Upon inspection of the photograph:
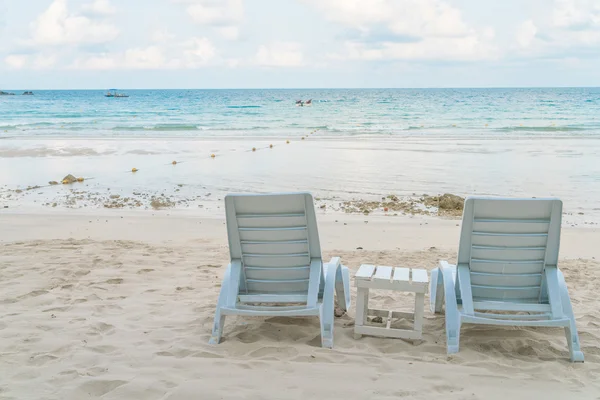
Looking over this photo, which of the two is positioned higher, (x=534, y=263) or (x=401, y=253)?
(x=534, y=263)

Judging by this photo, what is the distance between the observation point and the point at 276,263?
414cm

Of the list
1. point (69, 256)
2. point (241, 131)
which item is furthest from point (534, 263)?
point (241, 131)

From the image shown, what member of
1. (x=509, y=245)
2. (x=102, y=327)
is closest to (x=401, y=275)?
(x=509, y=245)

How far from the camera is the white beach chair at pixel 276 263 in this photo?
395 centimetres

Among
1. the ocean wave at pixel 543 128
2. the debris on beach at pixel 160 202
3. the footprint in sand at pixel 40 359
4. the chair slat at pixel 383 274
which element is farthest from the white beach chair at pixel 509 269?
the ocean wave at pixel 543 128

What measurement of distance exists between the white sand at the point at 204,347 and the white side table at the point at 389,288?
0.08 metres


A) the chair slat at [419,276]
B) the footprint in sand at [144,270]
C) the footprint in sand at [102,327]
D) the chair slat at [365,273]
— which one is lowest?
the footprint in sand at [144,270]

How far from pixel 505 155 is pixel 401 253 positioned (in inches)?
412

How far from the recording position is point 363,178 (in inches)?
472

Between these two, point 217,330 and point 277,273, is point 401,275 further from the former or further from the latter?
point 217,330

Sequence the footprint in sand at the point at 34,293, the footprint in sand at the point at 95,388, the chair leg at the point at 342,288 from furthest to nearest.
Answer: the footprint in sand at the point at 34,293 < the chair leg at the point at 342,288 < the footprint in sand at the point at 95,388

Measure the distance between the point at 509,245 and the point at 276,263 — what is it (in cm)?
164

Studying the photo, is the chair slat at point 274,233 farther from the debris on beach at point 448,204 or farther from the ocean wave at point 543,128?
the ocean wave at point 543,128

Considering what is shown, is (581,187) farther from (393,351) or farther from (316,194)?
(393,351)
